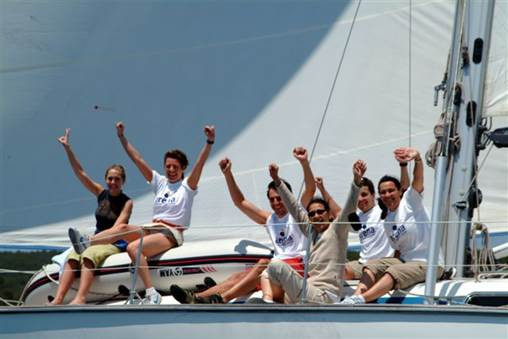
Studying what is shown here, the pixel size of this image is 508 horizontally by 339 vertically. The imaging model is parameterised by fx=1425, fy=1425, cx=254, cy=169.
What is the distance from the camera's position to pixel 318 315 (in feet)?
23.8

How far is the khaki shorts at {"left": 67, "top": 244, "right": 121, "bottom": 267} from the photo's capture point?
8.16 metres

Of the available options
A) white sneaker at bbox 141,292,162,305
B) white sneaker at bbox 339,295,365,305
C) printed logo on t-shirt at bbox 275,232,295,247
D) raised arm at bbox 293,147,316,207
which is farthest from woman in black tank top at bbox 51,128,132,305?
white sneaker at bbox 339,295,365,305

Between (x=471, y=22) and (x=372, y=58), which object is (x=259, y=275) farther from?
(x=372, y=58)

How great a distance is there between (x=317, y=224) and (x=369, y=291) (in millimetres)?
471

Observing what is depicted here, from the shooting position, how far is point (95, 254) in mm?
8180

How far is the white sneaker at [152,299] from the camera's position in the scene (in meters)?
7.82

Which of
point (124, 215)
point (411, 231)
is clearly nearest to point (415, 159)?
point (411, 231)

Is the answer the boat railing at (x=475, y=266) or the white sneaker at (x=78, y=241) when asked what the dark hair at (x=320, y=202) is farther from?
the white sneaker at (x=78, y=241)

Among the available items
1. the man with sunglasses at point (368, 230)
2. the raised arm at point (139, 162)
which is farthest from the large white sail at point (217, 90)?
the man with sunglasses at point (368, 230)

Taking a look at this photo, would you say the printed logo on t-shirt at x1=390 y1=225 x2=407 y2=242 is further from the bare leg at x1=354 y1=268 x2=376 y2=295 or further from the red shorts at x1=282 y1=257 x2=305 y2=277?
the red shorts at x1=282 y1=257 x2=305 y2=277

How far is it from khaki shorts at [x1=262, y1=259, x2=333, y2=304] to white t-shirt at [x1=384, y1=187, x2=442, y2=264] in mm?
553

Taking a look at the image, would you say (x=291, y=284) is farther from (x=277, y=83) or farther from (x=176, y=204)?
(x=277, y=83)

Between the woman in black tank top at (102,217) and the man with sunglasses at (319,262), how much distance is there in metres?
1.06

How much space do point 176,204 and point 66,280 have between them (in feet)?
2.51
